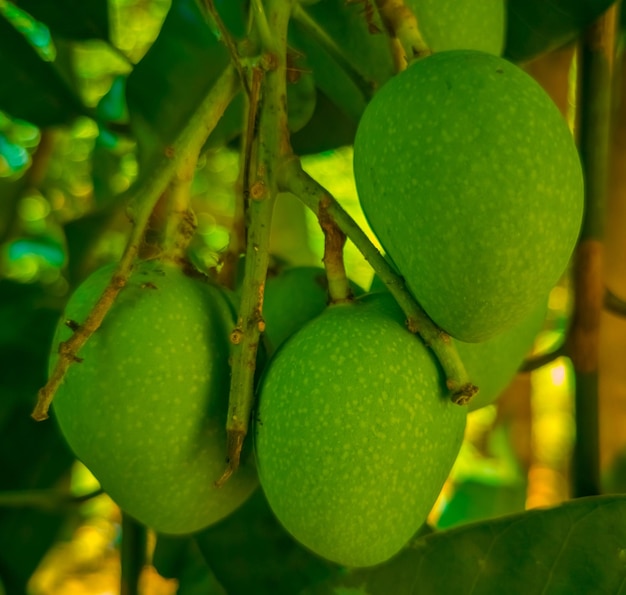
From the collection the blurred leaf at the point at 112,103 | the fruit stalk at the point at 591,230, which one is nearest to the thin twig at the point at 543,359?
the fruit stalk at the point at 591,230

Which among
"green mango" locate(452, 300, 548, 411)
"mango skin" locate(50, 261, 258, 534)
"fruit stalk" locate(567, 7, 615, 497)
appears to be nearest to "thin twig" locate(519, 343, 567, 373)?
"fruit stalk" locate(567, 7, 615, 497)

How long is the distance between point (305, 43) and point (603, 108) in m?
0.26

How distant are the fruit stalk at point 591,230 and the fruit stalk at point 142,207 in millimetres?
343

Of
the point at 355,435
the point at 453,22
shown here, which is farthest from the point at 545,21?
the point at 355,435

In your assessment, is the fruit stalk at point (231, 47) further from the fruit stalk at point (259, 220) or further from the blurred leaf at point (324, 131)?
the blurred leaf at point (324, 131)

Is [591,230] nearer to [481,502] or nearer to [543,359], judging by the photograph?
[543,359]

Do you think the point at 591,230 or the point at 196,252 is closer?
the point at 591,230

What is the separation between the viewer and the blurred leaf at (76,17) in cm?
85

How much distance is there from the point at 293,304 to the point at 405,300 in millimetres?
147

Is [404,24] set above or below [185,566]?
above

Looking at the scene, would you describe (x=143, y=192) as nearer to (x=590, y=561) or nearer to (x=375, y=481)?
(x=375, y=481)

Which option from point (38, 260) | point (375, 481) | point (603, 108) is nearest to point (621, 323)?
point (603, 108)

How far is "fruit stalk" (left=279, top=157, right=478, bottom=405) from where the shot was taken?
19.8 inches

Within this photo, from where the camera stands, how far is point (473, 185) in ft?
1.49
